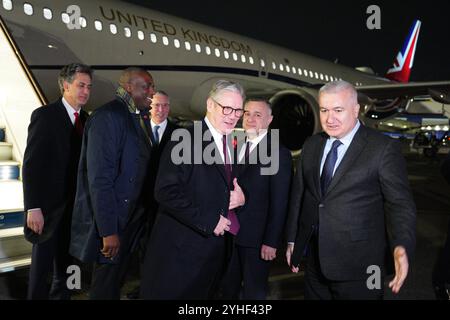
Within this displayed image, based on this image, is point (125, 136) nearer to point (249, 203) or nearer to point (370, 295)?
point (249, 203)

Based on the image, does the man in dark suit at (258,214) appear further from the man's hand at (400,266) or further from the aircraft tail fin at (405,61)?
the aircraft tail fin at (405,61)

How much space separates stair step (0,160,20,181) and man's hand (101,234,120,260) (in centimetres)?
168

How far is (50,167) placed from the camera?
3.12 metres

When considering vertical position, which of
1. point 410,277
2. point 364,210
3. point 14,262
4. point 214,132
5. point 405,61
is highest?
point 405,61

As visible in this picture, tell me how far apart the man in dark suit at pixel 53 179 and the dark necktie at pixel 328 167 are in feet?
6.00

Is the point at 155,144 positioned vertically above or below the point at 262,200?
above

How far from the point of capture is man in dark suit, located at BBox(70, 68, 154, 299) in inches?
103

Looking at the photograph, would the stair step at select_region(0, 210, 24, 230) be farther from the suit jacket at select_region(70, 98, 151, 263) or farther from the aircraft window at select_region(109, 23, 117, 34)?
the aircraft window at select_region(109, 23, 117, 34)

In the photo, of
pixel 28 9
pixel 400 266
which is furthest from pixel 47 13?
pixel 400 266

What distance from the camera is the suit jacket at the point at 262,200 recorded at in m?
2.86

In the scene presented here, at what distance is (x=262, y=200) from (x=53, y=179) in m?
1.45

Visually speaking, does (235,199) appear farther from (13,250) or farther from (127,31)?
(127,31)
